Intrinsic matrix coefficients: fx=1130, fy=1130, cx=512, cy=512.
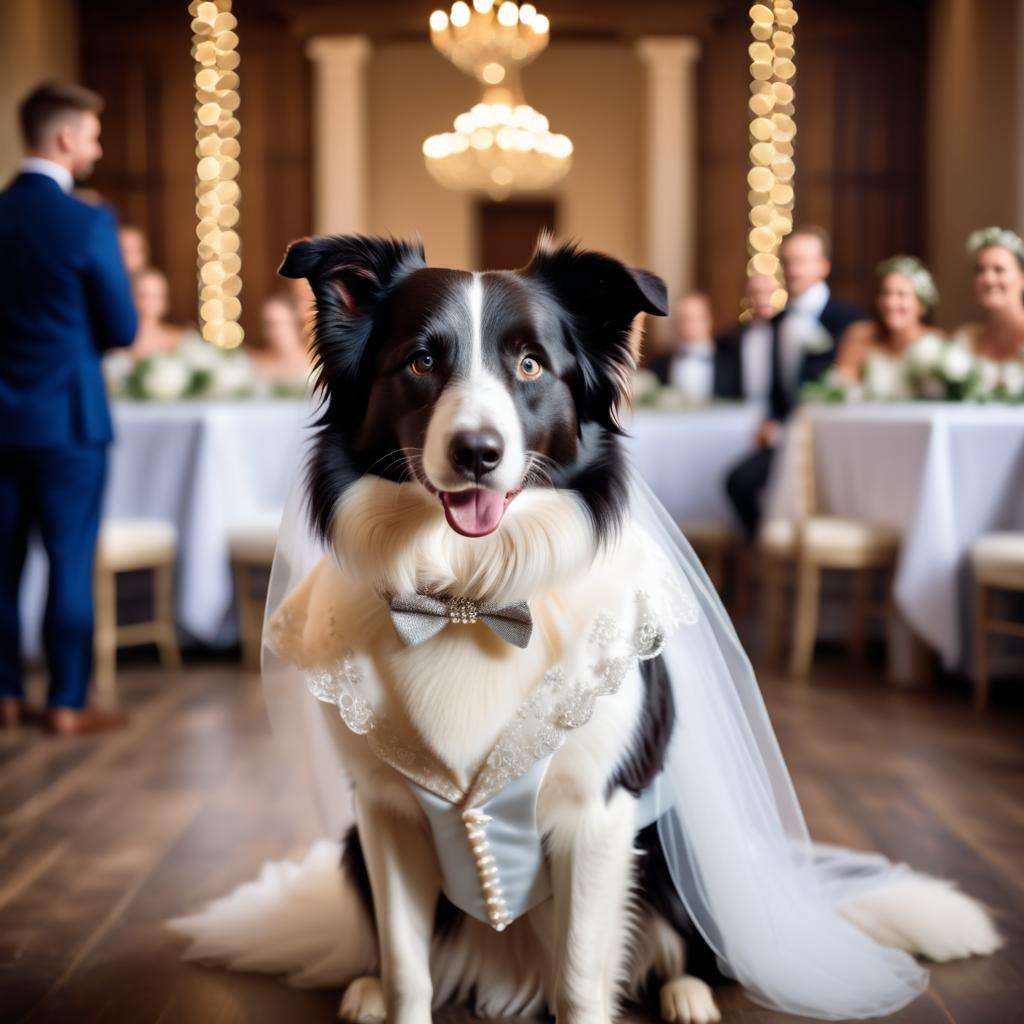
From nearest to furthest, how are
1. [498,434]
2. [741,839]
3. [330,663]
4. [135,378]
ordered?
[498,434] → [330,663] → [741,839] → [135,378]

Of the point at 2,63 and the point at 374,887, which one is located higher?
the point at 2,63

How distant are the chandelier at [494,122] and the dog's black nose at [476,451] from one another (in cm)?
579

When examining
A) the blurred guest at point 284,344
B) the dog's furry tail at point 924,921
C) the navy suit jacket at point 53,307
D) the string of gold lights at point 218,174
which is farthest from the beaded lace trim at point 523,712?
the string of gold lights at point 218,174

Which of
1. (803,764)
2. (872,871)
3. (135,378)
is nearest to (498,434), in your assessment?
(872,871)

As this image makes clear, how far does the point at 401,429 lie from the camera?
124 cm

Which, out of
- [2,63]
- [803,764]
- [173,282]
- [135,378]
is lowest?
[803,764]

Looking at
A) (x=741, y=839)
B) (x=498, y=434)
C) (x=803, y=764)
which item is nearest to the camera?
(x=498, y=434)

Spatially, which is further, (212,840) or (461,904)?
(212,840)

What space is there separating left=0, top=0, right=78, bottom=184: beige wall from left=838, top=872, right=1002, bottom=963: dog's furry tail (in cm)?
690

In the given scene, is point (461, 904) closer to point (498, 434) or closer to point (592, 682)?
point (592, 682)

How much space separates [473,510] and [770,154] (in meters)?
7.91

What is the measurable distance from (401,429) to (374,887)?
0.56 m

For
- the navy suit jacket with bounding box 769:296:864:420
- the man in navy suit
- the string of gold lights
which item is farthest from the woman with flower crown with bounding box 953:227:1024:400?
the string of gold lights

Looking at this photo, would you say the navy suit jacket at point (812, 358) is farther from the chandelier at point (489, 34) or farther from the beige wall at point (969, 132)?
the chandelier at point (489, 34)
